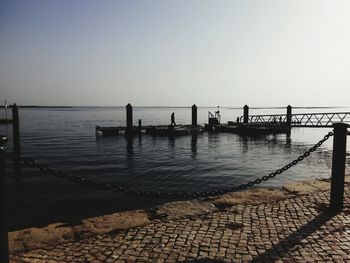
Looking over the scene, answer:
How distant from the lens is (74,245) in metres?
3.90

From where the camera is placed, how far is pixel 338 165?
16.5ft

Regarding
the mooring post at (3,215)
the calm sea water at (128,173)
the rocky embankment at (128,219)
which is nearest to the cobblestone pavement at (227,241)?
the rocky embankment at (128,219)

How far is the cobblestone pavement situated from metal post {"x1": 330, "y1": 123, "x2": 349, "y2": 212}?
189 mm

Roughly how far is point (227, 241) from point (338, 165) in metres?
2.47

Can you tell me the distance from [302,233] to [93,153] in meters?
18.1

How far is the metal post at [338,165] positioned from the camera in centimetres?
497

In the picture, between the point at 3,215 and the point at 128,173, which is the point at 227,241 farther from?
the point at 128,173

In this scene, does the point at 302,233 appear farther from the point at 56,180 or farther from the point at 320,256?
the point at 56,180

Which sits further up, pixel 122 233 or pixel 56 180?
pixel 122 233

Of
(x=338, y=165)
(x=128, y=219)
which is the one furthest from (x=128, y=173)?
(x=338, y=165)

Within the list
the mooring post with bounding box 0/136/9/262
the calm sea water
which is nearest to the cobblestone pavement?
the mooring post with bounding box 0/136/9/262

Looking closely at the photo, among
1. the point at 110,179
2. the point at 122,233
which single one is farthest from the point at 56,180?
the point at 122,233

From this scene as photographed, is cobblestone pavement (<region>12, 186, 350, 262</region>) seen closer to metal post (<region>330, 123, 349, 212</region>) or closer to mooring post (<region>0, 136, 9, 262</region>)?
metal post (<region>330, 123, 349, 212</region>)

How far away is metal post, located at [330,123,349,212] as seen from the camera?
4.97 metres
